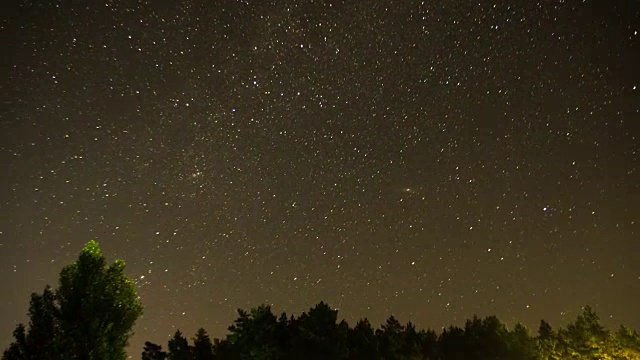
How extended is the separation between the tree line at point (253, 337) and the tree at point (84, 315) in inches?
1.1

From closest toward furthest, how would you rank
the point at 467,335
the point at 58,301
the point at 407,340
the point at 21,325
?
the point at 21,325 → the point at 58,301 → the point at 407,340 → the point at 467,335

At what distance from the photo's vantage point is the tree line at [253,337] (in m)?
14.1

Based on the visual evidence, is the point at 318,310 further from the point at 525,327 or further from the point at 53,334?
the point at 525,327

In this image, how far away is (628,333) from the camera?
75.4 feet

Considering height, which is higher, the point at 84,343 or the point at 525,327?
the point at 525,327

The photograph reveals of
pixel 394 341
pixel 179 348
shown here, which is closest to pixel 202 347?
pixel 179 348

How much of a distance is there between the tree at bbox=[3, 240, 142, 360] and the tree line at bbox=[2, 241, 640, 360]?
0.09 ft

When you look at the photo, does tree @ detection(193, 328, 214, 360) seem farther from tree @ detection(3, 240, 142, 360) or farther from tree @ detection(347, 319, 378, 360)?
tree @ detection(347, 319, 378, 360)

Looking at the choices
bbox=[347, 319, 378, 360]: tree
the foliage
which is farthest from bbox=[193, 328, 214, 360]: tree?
bbox=[347, 319, 378, 360]: tree

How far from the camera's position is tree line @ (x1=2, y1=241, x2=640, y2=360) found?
14102 mm

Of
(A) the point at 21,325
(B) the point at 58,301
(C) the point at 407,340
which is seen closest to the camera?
(A) the point at 21,325

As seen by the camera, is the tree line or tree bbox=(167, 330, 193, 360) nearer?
the tree line

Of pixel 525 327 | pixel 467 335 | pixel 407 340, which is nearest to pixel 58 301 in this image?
pixel 407 340

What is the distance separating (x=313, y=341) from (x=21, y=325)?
9103 mm
